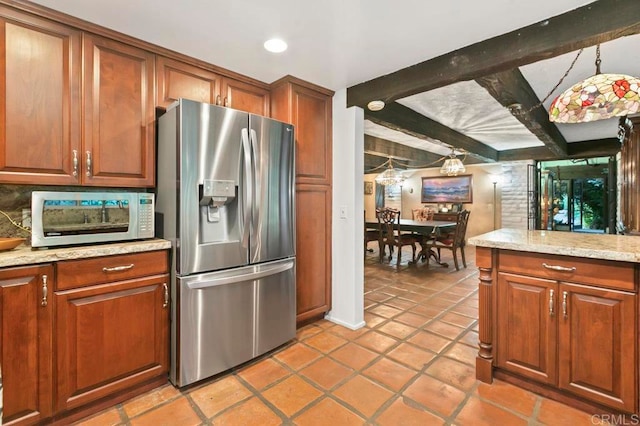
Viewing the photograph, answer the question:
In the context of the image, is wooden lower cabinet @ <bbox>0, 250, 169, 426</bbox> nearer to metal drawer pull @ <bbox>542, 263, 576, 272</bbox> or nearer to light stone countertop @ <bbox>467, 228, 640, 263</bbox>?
light stone countertop @ <bbox>467, 228, 640, 263</bbox>

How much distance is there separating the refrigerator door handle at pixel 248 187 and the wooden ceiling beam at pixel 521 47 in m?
1.17

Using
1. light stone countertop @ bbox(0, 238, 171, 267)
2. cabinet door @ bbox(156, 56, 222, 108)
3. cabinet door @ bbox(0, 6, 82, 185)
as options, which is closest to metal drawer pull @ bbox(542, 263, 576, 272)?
light stone countertop @ bbox(0, 238, 171, 267)

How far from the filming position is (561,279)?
65.5 inches

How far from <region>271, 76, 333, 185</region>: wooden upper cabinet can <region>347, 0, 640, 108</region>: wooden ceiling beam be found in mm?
506

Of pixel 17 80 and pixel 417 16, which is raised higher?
pixel 417 16

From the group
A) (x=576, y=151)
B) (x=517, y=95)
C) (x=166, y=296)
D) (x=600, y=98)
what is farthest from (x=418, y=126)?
(x=576, y=151)

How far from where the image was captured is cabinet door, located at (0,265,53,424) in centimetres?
135

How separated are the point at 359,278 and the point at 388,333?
52 cm

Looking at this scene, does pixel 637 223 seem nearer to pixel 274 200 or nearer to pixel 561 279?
pixel 561 279

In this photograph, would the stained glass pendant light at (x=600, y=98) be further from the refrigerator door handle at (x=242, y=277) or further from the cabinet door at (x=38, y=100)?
the cabinet door at (x=38, y=100)

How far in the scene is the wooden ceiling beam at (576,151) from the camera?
5281 millimetres

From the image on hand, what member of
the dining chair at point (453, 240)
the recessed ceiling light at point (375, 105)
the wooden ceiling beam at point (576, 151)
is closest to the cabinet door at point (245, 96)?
the recessed ceiling light at point (375, 105)

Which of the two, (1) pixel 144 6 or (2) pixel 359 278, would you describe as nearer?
(1) pixel 144 6

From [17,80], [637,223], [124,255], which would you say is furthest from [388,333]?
[637,223]
